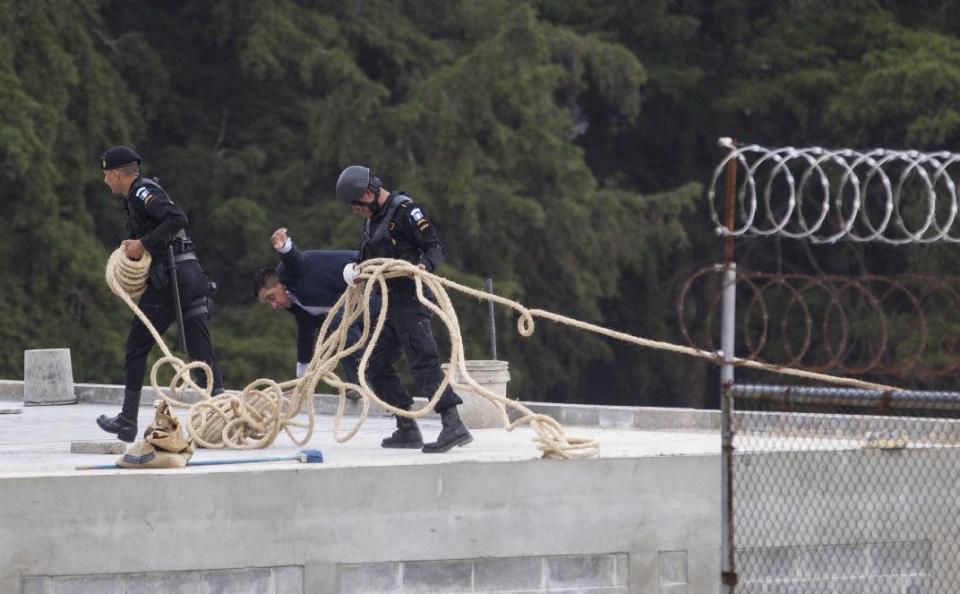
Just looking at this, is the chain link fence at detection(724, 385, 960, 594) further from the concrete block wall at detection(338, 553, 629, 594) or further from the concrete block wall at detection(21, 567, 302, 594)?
the concrete block wall at detection(21, 567, 302, 594)

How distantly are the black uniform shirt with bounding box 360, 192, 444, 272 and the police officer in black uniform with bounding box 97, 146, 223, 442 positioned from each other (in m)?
1.32

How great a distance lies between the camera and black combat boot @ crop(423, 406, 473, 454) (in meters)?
10.1

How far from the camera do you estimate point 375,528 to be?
9.27 metres

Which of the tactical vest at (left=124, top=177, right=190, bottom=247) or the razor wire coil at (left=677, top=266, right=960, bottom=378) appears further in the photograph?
the razor wire coil at (left=677, top=266, right=960, bottom=378)

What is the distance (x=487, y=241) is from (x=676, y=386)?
5.25 meters

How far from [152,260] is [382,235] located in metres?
1.64

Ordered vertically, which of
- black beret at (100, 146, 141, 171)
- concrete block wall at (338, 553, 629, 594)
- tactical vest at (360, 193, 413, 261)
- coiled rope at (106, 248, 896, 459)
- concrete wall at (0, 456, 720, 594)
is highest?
black beret at (100, 146, 141, 171)

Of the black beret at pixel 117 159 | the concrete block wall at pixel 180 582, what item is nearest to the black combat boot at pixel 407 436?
the concrete block wall at pixel 180 582

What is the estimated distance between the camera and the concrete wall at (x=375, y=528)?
29.1 ft

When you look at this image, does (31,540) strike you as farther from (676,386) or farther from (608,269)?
(676,386)

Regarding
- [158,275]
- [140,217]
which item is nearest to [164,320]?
[158,275]

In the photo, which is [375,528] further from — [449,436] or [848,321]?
[848,321]

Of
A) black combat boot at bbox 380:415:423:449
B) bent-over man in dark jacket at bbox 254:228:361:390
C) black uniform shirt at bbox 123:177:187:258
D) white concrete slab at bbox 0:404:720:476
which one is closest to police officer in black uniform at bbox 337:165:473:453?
white concrete slab at bbox 0:404:720:476

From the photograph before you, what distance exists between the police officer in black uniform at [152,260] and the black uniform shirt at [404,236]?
4.33 feet
